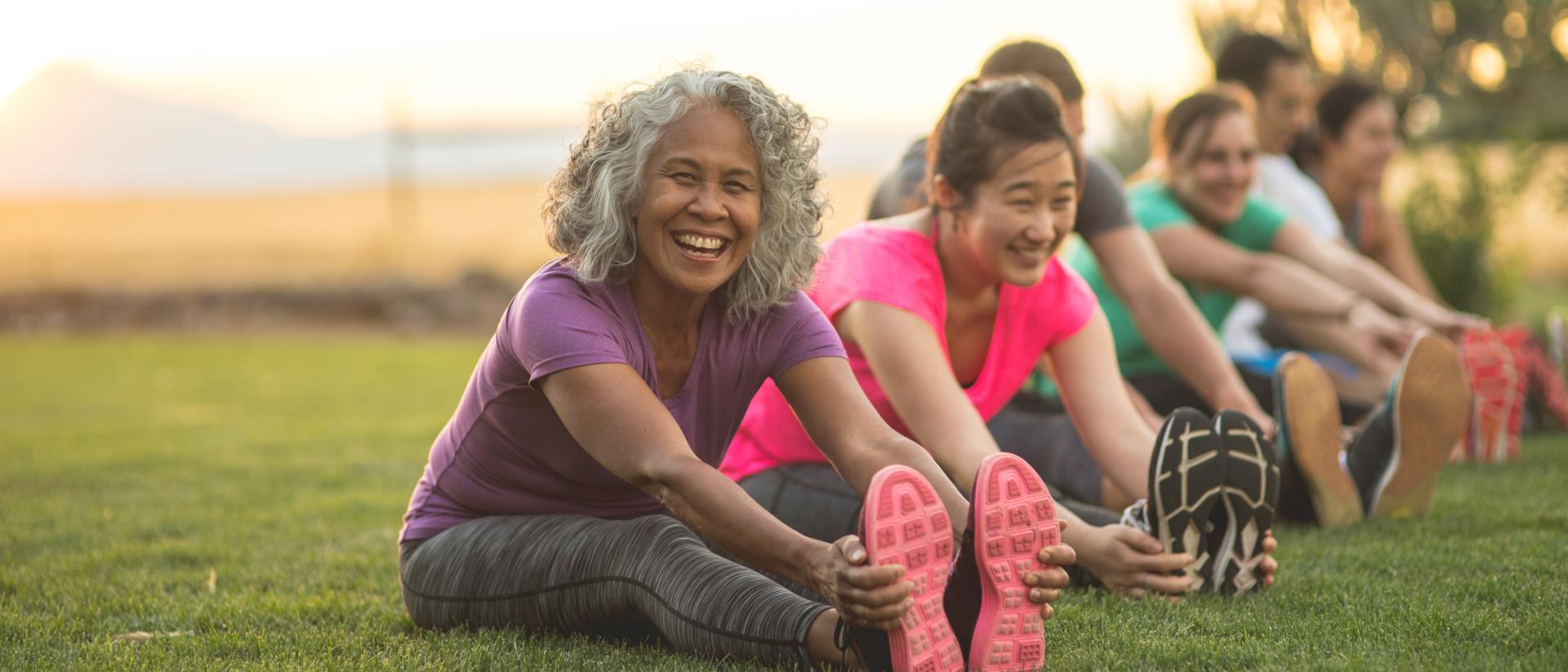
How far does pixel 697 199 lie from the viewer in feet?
8.13

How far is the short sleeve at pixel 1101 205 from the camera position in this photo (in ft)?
13.8

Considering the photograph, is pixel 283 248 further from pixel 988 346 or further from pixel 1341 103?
pixel 988 346

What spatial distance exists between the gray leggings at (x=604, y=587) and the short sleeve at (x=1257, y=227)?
3187 millimetres

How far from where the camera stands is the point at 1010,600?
2227 millimetres

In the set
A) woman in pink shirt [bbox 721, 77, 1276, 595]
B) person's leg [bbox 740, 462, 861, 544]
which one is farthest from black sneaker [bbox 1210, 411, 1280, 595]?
person's leg [bbox 740, 462, 861, 544]

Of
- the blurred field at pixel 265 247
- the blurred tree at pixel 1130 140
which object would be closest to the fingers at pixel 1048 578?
the blurred tree at pixel 1130 140

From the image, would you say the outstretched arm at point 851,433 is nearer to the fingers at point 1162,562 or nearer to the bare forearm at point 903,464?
the bare forearm at point 903,464

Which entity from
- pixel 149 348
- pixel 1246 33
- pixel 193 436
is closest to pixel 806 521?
pixel 1246 33

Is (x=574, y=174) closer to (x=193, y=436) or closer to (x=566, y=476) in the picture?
(x=566, y=476)

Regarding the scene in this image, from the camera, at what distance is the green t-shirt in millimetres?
4746

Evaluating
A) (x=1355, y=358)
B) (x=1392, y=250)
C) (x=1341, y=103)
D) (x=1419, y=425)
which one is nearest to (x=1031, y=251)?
(x=1419, y=425)

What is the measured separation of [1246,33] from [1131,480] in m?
3.47

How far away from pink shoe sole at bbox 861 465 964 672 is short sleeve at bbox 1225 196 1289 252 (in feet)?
11.0

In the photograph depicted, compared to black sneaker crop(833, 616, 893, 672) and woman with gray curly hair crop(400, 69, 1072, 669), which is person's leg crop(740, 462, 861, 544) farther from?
black sneaker crop(833, 616, 893, 672)
